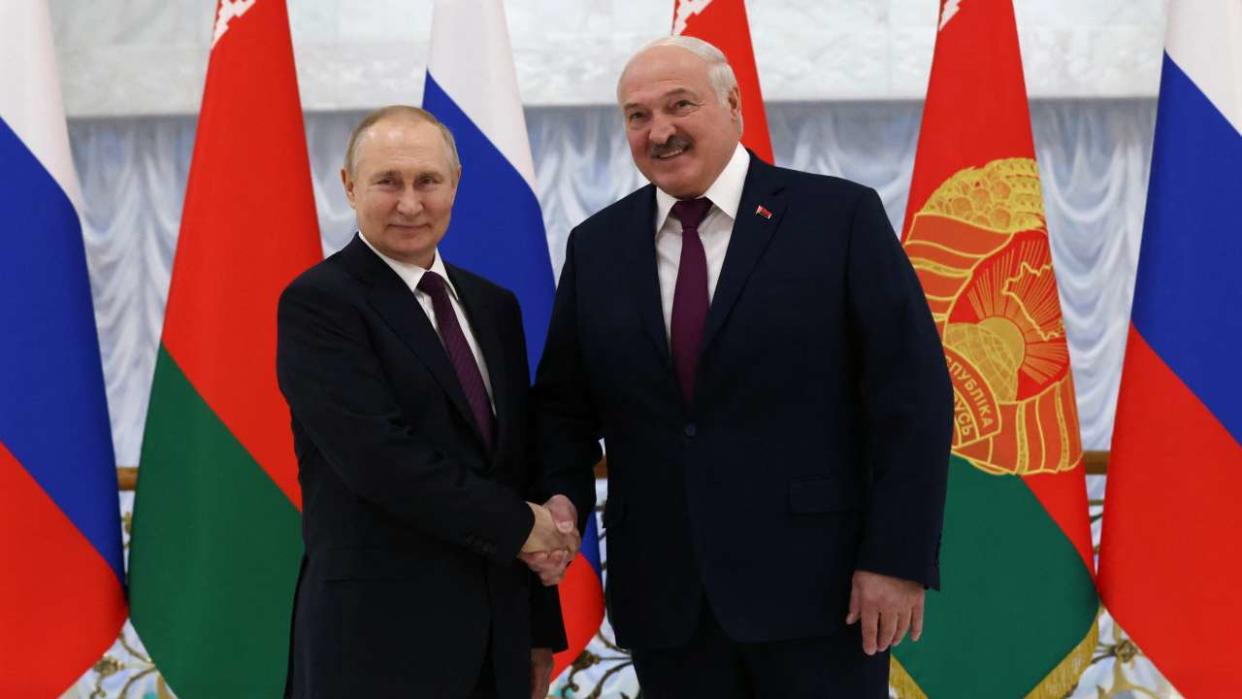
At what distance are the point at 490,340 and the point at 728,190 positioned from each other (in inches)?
17.0

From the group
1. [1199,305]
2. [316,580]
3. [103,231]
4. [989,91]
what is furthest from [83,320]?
[103,231]

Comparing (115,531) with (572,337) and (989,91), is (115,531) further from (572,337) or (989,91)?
(989,91)

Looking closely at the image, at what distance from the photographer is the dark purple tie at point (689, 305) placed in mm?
1767

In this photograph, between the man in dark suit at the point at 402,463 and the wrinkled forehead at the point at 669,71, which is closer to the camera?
the man in dark suit at the point at 402,463

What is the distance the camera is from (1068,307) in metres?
6.07

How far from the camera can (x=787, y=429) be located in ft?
5.65

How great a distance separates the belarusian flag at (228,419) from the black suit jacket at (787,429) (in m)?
1.18

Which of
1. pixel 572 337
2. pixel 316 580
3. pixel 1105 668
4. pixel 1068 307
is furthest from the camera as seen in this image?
pixel 1068 307

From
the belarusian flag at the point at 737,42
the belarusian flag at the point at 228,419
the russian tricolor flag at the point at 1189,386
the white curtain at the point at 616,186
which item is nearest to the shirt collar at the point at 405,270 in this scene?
the belarusian flag at the point at 228,419

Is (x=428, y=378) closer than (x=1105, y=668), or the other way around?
(x=428, y=378)

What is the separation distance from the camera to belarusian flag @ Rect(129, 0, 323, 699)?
265cm

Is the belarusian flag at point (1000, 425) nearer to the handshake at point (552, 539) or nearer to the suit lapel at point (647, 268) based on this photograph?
the suit lapel at point (647, 268)

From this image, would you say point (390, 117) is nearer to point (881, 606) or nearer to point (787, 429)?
point (787, 429)

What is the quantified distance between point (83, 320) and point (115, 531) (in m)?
0.48
